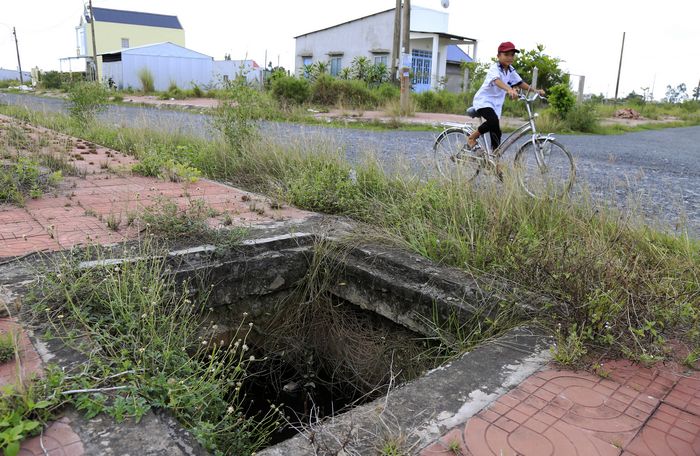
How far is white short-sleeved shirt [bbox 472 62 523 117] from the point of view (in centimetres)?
638

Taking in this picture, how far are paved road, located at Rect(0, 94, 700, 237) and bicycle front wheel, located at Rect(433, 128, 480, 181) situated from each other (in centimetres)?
19

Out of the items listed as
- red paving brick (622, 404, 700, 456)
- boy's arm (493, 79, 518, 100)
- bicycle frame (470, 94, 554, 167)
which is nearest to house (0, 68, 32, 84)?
boy's arm (493, 79, 518, 100)

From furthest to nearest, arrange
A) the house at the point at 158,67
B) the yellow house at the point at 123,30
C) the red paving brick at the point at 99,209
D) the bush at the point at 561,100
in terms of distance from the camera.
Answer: the yellow house at the point at 123,30 → the house at the point at 158,67 → the bush at the point at 561,100 → the red paving brick at the point at 99,209

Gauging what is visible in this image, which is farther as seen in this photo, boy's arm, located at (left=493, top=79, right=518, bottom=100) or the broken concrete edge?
boy's arm, located at (left=493, top=79, right=518, bottom=100)

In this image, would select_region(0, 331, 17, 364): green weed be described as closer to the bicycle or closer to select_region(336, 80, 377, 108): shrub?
the bicycle

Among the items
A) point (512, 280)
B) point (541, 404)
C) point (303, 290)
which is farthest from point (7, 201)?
point (541, 404)

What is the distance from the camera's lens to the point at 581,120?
17172mm

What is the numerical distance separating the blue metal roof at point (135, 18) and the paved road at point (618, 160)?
49.9m

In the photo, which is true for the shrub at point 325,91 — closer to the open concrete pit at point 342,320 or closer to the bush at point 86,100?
the bush at point 86,100

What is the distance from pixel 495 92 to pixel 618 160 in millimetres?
4782

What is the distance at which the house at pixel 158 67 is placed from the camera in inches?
1490

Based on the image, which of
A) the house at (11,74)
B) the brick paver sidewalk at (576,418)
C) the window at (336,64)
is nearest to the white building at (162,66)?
the window at (336,64)

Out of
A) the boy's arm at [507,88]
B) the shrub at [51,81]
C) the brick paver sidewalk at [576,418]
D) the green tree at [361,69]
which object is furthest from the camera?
the shrub at [51,81]

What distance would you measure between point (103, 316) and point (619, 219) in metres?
3.15
